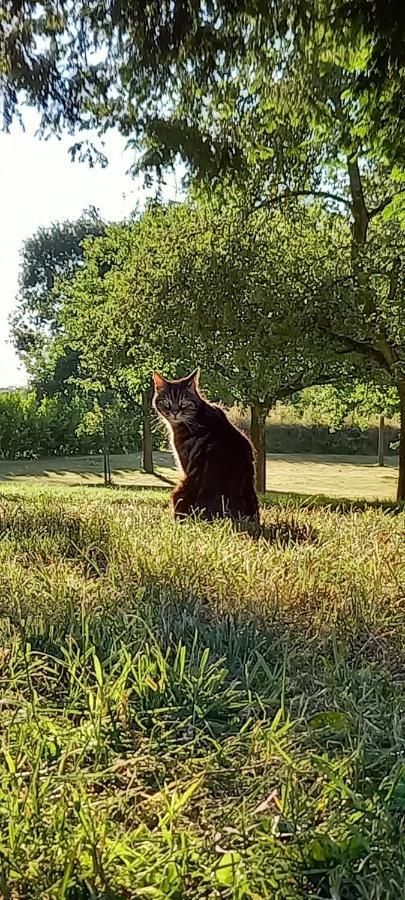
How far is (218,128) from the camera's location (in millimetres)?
5984

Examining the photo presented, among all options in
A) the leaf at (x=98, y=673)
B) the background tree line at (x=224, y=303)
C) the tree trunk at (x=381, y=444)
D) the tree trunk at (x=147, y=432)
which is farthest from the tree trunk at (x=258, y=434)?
the leaf at (x=98, y=673)

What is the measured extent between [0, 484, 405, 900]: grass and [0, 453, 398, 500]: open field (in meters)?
13.1

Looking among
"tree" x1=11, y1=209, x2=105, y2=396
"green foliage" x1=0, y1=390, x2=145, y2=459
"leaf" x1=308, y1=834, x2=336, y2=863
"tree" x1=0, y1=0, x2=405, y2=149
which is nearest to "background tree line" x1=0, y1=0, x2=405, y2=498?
"tree" x1=0, y1=0, x2=405, y2=149

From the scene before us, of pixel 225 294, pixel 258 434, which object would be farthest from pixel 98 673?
pixel 258 434

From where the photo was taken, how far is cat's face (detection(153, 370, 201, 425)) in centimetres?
489

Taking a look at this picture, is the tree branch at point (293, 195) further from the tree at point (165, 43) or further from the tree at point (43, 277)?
the tree at point (43, 277)

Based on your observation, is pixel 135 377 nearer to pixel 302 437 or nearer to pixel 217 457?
pixel 217 457

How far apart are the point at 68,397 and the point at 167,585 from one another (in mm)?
21192

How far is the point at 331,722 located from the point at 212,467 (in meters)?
3.03

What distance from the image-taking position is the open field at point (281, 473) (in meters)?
17.0

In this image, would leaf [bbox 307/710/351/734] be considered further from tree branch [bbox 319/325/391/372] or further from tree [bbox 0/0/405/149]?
tree branch [bbox 319/325/391/372]

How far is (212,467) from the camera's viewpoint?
4.61 m

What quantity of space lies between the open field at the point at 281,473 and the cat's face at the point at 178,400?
10741 mm

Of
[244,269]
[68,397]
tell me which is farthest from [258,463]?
[68,397]
